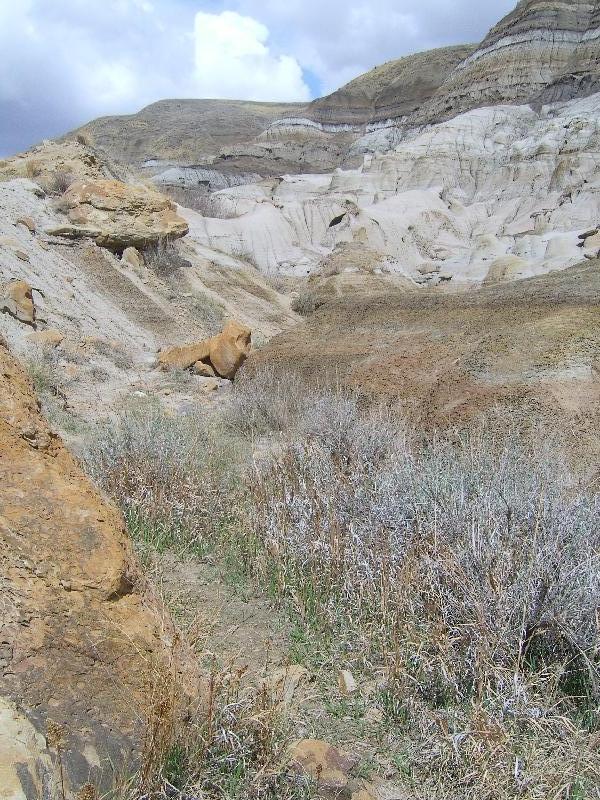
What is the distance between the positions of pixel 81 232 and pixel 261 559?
1220 centimetres

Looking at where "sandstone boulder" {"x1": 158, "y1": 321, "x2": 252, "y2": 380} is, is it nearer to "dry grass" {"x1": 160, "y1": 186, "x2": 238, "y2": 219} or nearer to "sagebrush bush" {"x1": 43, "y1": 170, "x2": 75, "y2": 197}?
"sagebrush bush" {"x1": 43, "y1": 170, "x2": 75, "y2": 197}

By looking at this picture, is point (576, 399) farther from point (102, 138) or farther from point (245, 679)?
point (102, 138)

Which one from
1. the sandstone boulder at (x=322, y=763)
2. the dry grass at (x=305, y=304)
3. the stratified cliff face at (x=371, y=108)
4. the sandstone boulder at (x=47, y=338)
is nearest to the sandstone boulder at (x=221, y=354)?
the sandstone boulder at (x=47, y=338)

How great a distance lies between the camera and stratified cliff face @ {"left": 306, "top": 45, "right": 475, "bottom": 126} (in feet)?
251

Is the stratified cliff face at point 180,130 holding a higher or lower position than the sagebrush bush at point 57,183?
higher

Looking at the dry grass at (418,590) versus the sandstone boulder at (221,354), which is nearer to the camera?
the dry grass at (418,590)

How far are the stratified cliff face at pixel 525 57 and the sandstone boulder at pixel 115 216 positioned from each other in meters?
39.8

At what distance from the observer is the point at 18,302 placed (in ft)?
31.8

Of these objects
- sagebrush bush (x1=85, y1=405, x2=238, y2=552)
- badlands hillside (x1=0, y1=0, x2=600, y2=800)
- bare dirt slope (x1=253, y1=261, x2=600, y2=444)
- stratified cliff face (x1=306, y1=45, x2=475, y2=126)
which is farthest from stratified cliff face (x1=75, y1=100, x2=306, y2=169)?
sagebrush bush (x1=85, y1=405, x2=238, y2=552)

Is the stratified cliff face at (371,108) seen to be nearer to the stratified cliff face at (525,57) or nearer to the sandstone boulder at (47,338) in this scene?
the stratified cliff face at (525,57)

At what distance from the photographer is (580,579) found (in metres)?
2.40

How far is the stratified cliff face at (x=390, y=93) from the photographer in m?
76.4

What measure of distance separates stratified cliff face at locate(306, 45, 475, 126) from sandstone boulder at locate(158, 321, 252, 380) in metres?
69.8

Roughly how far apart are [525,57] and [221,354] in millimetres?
52723
